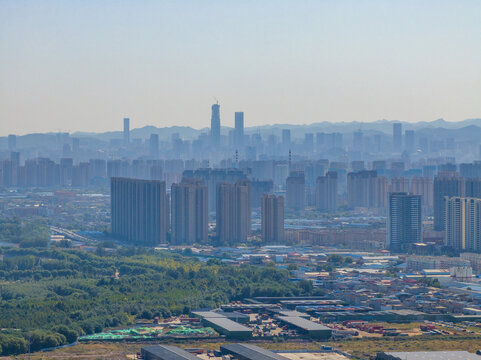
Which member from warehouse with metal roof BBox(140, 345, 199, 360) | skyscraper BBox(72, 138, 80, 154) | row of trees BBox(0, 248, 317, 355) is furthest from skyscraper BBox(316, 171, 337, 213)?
skyscraper BBox(72, 138, 80, 154)

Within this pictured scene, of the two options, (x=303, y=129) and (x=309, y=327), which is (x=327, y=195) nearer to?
(x=309, y=327)

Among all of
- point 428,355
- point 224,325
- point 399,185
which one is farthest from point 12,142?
point 428,355

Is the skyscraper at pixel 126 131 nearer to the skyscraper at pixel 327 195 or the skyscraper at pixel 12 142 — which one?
the skyscraper at pixel 12 142

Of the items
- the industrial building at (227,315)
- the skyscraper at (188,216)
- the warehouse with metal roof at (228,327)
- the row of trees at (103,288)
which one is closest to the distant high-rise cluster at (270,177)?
the skyscraper at (188,216)

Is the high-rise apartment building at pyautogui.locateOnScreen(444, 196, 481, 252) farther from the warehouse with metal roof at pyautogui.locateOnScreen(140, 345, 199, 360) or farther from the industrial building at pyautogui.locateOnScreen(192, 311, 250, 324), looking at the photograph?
the warehouse with metal roof at pyautogui.locateOnScreen(140, 345, 199, 360)

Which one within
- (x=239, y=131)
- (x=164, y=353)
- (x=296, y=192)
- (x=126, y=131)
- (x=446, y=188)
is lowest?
(x=164, y=353)

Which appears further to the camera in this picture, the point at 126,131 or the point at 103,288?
the point at 126,131
